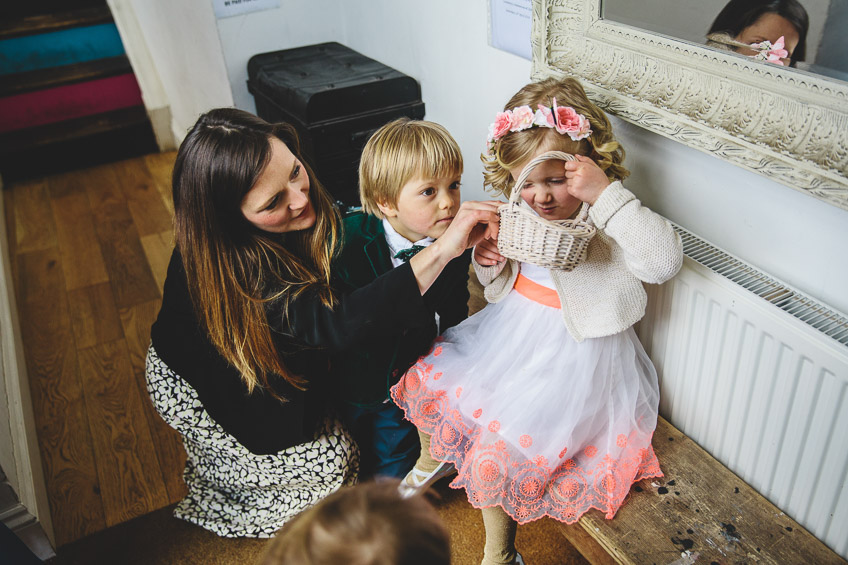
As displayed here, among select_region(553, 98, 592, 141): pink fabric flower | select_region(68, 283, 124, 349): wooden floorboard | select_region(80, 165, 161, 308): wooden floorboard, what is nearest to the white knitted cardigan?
select_region(553, 98, 592, 141): pink fabric flower

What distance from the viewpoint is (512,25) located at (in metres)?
1.61

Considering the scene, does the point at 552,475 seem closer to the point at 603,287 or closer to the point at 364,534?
the point at 603,287

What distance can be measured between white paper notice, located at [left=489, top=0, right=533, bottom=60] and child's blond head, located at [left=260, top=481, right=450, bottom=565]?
1207 millimetres

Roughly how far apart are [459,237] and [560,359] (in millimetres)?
324

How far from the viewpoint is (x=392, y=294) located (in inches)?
49.6

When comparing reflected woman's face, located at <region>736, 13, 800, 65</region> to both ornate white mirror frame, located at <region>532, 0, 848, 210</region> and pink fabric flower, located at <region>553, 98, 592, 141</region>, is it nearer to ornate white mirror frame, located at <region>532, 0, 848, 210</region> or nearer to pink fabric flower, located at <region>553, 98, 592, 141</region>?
ornate white mirror frame, located at <region>532, 0, 848, 210</region>

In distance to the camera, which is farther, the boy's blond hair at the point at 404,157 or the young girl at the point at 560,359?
the boy's blond hair at the point at 404,157

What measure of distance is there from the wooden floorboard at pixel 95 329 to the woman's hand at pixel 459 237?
1099 mm

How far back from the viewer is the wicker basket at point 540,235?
1.07 metres

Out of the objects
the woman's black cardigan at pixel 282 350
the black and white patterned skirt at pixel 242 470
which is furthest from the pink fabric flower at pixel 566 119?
the black and white patterned skirt at pixel 242 470

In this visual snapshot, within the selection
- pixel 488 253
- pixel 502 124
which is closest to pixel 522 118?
pixel 502 124

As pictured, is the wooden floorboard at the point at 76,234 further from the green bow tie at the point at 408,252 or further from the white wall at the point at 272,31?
the green bow tie at the point at 408,252

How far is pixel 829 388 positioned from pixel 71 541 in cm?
181

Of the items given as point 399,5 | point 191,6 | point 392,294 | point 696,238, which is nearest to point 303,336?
point 392,294
